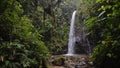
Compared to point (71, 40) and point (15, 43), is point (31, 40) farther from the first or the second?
point (71, 40)

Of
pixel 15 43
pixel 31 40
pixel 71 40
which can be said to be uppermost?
pixel 71 40

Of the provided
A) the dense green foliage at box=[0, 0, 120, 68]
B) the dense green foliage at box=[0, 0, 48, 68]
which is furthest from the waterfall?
the dense green foliage at box=[0, 0, 48, 68]

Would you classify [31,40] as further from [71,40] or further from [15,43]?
[71,40]

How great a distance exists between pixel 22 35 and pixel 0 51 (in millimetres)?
1337

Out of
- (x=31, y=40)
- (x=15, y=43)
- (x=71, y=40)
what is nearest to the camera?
(x=15, y=43)

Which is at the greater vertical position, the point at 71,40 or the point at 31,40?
the point at 71,40

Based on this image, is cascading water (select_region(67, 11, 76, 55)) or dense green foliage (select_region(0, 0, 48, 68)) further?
cascading water (select_region(67, 11, 76, 55))

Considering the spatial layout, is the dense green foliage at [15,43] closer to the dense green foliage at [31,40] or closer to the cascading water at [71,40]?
the dense green foliage at [31,40]

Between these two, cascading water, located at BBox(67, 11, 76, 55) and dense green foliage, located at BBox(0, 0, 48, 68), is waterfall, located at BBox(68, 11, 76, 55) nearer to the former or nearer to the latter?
cascading water, located at BBox(67, 11, 76, 55)

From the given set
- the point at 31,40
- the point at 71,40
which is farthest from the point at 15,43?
the point at 71,40

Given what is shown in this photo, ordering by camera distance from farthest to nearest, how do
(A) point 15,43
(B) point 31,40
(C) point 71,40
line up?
(C) point 71,40 < (B) point 31,40 < (A) point 15,43

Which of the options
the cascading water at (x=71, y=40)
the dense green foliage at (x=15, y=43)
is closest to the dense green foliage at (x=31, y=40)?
the dense green foliage at (x=15, y=43)

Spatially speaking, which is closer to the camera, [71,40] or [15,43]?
[15,43]

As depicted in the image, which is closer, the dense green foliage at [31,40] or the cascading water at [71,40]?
the dense green foliage at [31,40]
